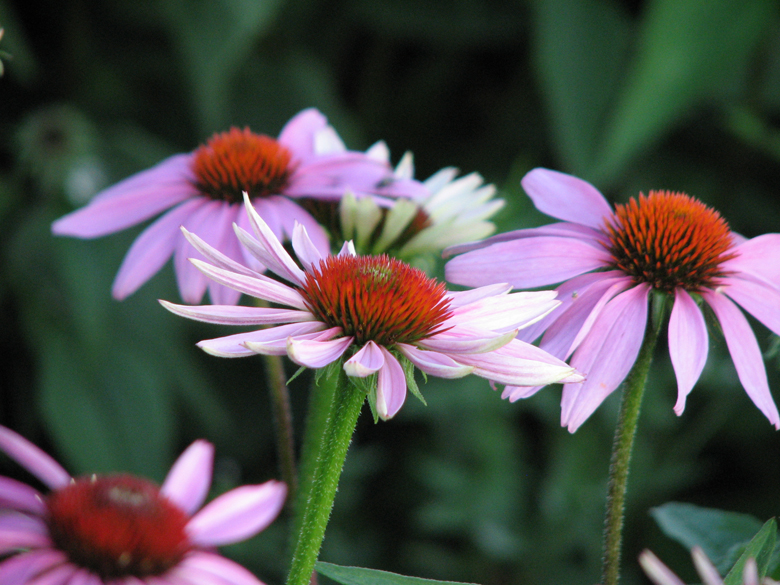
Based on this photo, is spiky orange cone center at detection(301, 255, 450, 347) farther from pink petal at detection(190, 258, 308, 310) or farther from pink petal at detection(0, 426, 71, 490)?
pink petal at detection(0, 426, 71, 490)

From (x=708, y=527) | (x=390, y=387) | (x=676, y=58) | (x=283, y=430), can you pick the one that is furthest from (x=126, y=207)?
(x=676, y=58)

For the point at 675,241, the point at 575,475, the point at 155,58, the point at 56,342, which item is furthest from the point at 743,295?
the point at 155,58

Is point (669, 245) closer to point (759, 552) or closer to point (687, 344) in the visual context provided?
point (687, 344)

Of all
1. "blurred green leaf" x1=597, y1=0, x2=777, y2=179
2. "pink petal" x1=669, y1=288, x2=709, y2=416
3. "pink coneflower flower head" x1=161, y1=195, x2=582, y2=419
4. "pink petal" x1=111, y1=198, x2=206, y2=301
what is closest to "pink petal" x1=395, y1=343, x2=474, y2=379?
"pink coneflower flower head" x1=161, y1=195, x2=582, y2=419

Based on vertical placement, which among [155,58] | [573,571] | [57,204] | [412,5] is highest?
[412,5]

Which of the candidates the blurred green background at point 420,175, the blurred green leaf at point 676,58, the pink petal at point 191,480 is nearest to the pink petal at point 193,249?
the pink petal at point 191,480

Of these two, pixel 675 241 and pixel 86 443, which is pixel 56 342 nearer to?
pixel 86 443
